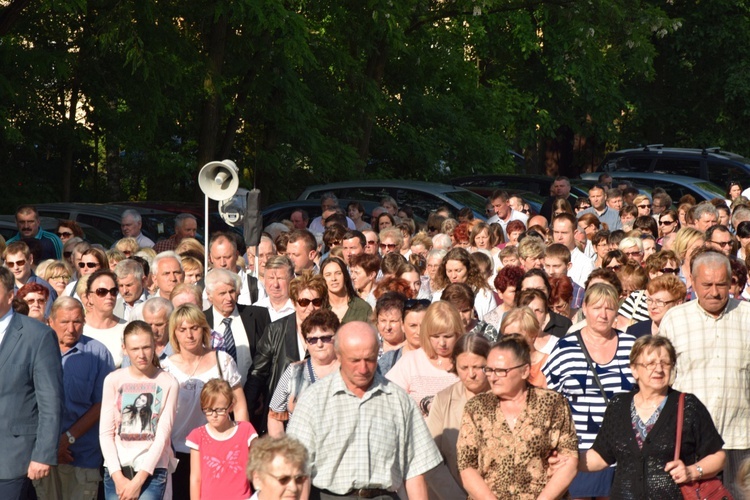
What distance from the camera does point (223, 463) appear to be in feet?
26.3

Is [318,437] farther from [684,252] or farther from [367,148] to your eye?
[367,148]

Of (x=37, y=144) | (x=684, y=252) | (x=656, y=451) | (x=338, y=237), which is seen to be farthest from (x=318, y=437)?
(x=37, y=144)

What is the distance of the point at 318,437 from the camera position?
666 cm

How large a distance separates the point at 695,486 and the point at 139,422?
3337 millimetres

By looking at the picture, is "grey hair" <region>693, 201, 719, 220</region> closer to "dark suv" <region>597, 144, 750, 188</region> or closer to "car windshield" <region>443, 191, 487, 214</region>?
"car windshield" <region>443, 191, 487, 214</region>

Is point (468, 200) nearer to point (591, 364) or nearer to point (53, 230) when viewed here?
point (53, 230)

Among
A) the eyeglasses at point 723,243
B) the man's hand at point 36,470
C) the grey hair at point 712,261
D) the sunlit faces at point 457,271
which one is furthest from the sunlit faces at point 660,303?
the man's hand at point 36,470

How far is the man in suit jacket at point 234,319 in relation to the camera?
9.80 metres

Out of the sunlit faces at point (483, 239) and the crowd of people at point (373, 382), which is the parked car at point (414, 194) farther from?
the crowd of people at point (373, 382)

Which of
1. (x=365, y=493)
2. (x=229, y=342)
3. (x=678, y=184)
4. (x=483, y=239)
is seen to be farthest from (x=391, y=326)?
(x=678, y=184)

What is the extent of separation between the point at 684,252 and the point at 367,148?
60.4 feet

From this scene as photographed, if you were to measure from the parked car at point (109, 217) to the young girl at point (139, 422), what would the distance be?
10397 millimetres

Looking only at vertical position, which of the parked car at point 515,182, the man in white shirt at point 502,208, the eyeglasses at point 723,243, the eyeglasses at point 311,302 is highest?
the parked car at point 515,182

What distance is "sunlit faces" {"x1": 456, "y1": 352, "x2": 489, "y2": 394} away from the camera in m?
7.53
